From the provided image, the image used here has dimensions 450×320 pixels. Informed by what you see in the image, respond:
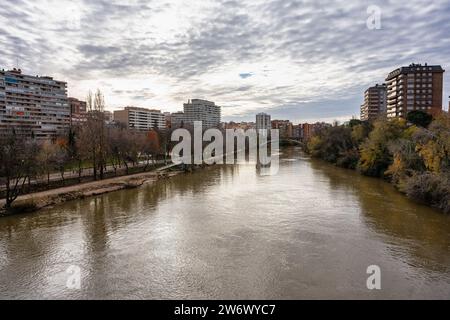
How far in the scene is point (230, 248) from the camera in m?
9.65

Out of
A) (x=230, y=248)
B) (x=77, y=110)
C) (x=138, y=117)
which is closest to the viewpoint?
(x=230, y=248)

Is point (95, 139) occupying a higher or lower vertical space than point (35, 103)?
lower

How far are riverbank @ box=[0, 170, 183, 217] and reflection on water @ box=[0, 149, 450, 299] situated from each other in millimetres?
770

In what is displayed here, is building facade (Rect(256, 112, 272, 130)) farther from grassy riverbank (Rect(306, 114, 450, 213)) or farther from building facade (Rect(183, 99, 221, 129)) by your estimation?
grassy riverbank (Rect(306, 114, 450, 213))

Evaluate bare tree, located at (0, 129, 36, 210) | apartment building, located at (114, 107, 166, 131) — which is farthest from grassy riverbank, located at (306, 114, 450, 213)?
apartment building, located at (114, 107, 166, 131)

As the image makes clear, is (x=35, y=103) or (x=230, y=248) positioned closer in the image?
(x=230, y=248)

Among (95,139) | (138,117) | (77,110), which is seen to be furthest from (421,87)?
(138,117)

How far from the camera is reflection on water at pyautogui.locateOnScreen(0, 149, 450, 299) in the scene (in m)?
7.42

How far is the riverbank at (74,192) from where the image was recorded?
1456cm

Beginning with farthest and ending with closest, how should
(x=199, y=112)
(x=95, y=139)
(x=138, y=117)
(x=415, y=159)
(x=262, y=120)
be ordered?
(x=262, y=120) < (x=199, y=112) < (x=138, y=117) < (x=95, y=139) < (x=415, y=159)

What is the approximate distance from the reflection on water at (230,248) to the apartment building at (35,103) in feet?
113

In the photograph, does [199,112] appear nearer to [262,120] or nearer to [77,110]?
[262,120]

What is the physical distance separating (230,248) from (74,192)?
1208cm
